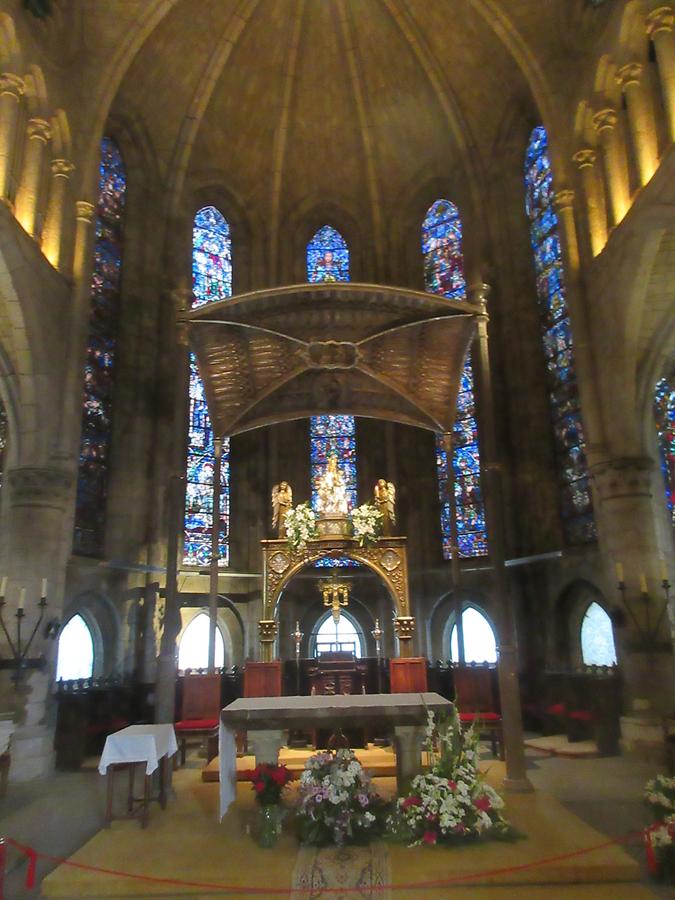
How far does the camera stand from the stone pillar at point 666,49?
988 centimetres

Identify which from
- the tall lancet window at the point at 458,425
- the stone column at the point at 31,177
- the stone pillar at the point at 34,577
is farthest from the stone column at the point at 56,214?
the tall lancet window at the point at 458,425

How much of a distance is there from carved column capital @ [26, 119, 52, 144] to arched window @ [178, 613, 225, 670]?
33.4 feet

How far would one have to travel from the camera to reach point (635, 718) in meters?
→ 10.6

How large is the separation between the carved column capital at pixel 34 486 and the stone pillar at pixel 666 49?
1095 centimetres

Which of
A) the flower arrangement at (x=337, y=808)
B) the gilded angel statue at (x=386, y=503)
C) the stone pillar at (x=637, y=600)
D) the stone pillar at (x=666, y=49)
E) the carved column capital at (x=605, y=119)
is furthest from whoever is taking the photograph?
the carved column capital at (x=605, y=119)

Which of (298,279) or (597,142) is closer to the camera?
(597,142)

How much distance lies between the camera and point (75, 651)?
13375mm

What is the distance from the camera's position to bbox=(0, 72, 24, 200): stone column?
10.8 metres

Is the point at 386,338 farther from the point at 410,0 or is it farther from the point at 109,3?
the point at 410,0

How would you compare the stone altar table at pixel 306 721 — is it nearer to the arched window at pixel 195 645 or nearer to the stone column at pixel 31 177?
the arched window at pixel 195 645

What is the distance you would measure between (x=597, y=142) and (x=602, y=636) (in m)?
9.37

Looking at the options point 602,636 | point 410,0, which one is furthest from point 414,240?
point 602,636

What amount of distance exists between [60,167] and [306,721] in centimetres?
1121

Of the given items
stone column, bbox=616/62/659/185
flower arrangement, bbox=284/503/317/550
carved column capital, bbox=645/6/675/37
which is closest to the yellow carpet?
flower arrangement, bbox=284/503/317/550
